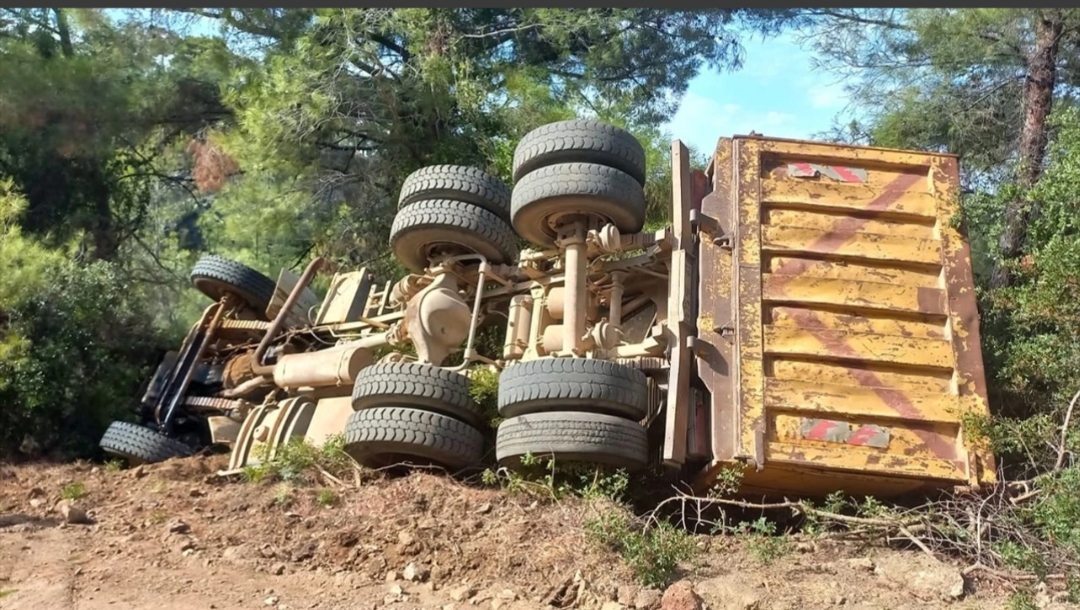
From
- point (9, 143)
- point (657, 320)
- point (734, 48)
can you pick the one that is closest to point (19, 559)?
point (657, 320)

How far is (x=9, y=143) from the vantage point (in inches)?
477

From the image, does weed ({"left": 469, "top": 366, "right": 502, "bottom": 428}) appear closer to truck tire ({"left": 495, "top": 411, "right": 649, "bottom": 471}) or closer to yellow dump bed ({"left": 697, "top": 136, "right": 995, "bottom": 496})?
truck tire ({"left": 495, "top": 411, "right": 649, "bottom": 471})

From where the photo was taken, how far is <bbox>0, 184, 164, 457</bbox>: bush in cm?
895

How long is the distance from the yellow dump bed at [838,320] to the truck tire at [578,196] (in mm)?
491

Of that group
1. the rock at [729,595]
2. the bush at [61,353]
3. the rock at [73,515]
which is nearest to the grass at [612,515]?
the rock at [729,595]

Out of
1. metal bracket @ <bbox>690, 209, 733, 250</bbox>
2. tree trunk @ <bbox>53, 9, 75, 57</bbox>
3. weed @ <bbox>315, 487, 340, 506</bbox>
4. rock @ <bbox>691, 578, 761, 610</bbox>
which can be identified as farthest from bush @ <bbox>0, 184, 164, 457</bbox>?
rock @ <bbox>691, 578, 761, 610</bbox>

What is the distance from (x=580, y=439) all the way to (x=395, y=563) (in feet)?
3.83

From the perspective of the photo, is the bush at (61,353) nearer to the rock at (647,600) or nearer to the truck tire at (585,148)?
the truck tire at (585,148)

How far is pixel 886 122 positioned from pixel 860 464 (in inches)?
221

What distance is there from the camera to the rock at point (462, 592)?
499cm

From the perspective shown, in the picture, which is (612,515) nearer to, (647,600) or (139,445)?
(647,600)

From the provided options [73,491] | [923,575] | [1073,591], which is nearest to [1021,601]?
[1073,591]

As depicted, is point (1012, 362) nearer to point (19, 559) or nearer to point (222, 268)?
point (19, 559)

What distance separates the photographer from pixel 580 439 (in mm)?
5891
